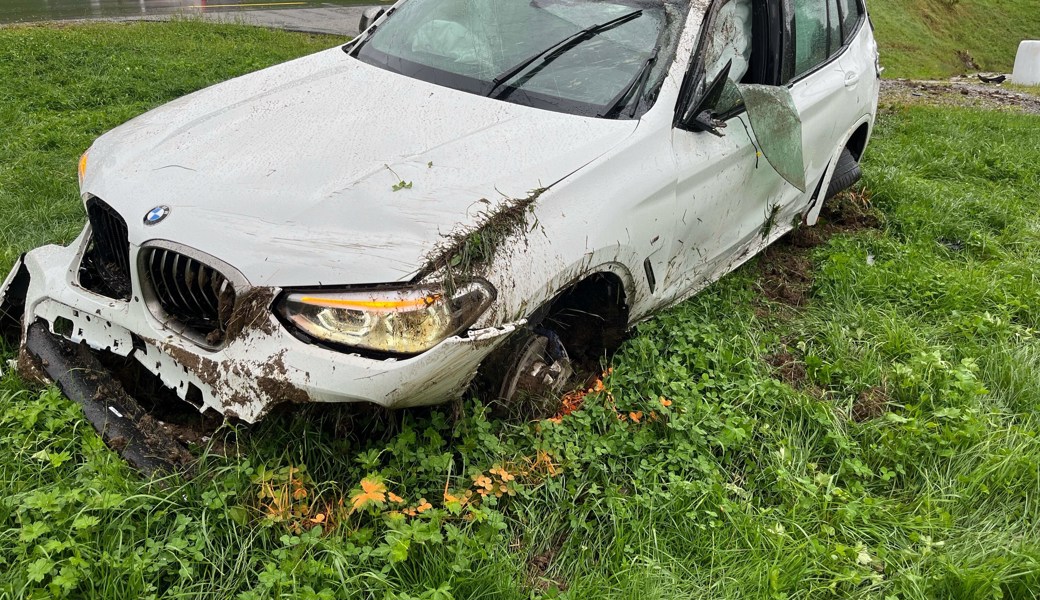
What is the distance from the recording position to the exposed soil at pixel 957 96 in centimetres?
1052

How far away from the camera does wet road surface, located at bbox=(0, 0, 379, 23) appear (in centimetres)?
1163

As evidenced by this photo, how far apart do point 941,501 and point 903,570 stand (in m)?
0.45

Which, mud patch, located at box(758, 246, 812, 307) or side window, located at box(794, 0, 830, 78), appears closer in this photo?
side window, located at box(794, 0, 830, 78)

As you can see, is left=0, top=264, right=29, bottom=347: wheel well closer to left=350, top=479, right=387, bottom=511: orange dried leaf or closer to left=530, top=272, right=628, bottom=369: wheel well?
left=350, top=479, right=387, bottom=511: orange dried leaf

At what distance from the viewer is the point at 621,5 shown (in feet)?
10.9

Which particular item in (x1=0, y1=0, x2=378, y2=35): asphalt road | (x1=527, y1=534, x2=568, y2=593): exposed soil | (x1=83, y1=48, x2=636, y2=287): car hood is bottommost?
(x1=0, y1=0, x2=378, y2=35): asphalt road

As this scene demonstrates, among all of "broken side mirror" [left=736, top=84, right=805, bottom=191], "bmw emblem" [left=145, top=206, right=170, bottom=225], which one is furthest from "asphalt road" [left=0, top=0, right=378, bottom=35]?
"bmw emblem" [left=145, top=206, right=170, bottom=225]

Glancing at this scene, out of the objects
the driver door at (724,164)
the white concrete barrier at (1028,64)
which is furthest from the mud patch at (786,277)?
the white concrete barrier at (1028,64)

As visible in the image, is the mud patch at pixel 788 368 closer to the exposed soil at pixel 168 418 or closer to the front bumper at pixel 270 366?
the front bumper at pixel 270 366

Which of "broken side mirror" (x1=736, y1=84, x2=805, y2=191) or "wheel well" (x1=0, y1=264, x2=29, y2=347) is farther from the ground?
"broken side mirror" (x1=736, y1=84, x2=805, y2=191)

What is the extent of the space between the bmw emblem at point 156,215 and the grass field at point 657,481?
→ 0.69 meters

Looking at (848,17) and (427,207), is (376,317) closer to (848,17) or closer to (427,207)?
(427,207)

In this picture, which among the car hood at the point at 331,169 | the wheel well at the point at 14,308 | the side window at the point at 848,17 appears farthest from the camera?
the side window at the point at 848,17

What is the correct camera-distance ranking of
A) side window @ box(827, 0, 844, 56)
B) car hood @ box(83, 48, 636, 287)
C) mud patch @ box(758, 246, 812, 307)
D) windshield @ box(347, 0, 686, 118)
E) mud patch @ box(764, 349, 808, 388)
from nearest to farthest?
car hood @ box(83, 48, 636, 287), windshield @ box(347, 0, 686, 118), mud patch @ box(764, 349, 808, 388), mud patch @ box(758, 246, 812, 307), side window @ box(827, 0, 844, 56)
